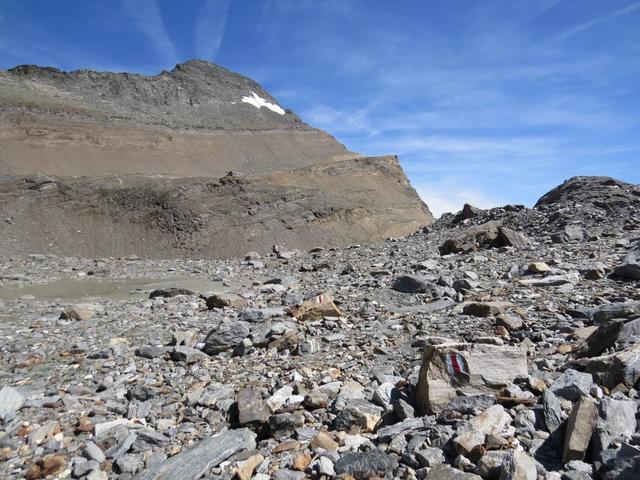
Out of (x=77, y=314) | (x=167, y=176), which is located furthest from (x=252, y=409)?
(x=167, y=176)

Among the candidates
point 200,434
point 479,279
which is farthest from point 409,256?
point 200,434

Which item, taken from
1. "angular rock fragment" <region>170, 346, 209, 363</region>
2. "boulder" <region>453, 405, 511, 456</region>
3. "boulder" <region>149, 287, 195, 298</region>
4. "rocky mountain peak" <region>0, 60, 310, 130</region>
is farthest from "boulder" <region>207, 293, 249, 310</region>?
"rocky mountain peak" <region>0, 60, 310, 130</region>

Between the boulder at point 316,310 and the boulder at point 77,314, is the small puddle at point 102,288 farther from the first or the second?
the boulder at point 316,310

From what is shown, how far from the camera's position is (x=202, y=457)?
11.8 feet

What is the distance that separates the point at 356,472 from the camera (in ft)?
10.2

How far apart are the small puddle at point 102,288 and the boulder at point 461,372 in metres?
11.3

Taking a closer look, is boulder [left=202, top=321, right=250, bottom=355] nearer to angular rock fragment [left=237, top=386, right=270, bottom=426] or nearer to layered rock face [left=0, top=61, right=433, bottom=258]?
angular rock fragment [left=237, top=386, right=270, bottom=426]

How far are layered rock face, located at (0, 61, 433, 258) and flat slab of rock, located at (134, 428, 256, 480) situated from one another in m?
26.4

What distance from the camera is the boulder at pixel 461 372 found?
3799 mm

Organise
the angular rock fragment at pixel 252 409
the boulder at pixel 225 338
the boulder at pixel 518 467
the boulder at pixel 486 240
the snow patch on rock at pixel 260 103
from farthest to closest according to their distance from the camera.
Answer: the snow patch on rock at pixel 260 103 → the boulder at pixel 486 240 → the boulder at pixel 225 338 → the angular rock fragment at pixel 252 409 → the boulder at pixel 518 467

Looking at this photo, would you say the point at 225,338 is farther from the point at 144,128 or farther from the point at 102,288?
the point at 144,128

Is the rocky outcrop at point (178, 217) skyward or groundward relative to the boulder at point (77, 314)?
skyward

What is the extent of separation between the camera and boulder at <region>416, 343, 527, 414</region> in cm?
380

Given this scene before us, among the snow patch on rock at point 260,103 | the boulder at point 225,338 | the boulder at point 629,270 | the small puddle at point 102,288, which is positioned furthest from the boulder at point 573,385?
the snow patch on rock at point 260,103
